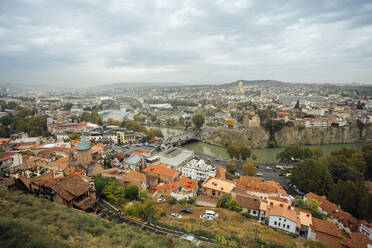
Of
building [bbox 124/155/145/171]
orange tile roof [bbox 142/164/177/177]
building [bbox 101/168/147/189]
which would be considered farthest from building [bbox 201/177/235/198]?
building [bbox 124/155/145/171]

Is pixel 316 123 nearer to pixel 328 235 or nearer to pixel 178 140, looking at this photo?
pixel 178 140

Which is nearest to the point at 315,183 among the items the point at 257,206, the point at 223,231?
the point at 257,206

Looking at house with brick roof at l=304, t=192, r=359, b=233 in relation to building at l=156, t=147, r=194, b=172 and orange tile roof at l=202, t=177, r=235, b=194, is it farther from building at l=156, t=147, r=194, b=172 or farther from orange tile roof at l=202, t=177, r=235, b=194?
building at l=156, t=147, r=194, b=172

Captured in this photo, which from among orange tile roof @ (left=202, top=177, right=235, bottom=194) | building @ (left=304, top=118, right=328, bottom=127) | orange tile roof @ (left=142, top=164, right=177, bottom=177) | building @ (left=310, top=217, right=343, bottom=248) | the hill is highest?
the hill

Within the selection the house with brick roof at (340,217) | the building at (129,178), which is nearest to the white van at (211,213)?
the building at (129,178)

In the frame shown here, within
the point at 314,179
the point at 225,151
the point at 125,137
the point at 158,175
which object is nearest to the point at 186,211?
the point at 158,175

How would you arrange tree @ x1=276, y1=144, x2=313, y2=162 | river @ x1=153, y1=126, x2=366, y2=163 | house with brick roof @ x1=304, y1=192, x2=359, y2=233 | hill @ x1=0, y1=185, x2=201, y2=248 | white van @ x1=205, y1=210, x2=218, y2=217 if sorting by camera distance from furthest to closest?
river @ x1=153, y1=126, x2=366, y2=163, tree @ x1=276, y1=144, x2=313, y2=162, house with brick roof @ x1=304, y1=192, x2=359, y2=233, white van @ x1=205, y1=210, x2=218, y2=217, hill @ x1=0, y1=185, x2=201, y2=248

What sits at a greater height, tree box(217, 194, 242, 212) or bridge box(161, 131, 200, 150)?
tree box(217, 194, 242, 212)
